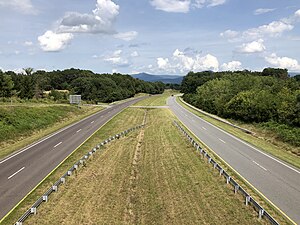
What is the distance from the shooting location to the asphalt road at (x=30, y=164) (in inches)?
813

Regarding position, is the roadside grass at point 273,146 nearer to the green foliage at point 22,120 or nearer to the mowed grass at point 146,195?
the mowed grass at point 146,195

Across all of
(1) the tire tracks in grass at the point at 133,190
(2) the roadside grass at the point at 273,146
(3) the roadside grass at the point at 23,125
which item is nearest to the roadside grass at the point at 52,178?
(1) the tire tracks in grass at the point at 133,190

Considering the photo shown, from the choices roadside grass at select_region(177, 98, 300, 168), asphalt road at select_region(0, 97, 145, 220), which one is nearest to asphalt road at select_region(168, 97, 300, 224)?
roadside grass at select_region(177, 98, 300, 168)

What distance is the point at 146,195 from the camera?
2086 cm

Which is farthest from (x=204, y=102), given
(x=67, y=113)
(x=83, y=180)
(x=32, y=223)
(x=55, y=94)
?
(x=32, y=223)

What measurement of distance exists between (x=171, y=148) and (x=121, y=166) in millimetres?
9006

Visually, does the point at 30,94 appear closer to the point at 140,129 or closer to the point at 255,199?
the point at 140,129

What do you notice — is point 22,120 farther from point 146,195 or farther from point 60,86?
point 60,86

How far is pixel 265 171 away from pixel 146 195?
10449 mm

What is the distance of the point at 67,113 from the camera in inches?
Result: 2832

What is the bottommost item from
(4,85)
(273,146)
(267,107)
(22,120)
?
(273,146)

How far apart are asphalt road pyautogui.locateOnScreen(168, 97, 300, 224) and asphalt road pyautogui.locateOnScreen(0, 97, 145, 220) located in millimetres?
14737

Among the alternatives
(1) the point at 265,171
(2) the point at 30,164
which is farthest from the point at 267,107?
(2) the point at 30,164

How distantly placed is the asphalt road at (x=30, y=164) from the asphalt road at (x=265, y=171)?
1474 cm
